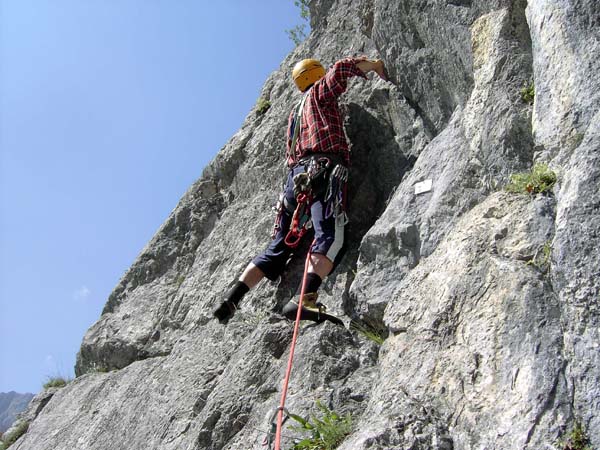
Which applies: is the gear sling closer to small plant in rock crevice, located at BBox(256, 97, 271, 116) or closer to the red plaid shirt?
the red plaid shirt

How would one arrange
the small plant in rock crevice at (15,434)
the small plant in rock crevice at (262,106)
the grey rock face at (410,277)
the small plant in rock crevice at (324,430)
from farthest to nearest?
the small plant in rock crevice at (262,106)
the small plant in rock crevice at (15,434)
the small plant in rock crevice at (324,430)
the grey rock face at (410,277)

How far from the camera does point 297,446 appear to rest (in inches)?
165

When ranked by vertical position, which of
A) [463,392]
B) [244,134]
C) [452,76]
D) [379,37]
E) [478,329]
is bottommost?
[463,392]

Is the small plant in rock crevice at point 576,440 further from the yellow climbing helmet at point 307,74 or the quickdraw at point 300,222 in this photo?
the yellow climbing helmet at point 307,74

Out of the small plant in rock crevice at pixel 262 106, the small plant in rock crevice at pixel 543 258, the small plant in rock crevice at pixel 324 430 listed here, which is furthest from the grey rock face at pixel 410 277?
the small plant in rock crevice at pixel 262 106

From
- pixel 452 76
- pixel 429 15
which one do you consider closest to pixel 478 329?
pixel 452 76

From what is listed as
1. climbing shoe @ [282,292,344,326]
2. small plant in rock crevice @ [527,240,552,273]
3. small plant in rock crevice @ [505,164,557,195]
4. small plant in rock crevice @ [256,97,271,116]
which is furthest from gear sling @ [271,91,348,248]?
small plant in rock crevice @ [256,97,271,116]

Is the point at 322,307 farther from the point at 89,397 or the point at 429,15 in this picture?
the point at 89,397

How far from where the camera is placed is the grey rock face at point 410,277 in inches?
142

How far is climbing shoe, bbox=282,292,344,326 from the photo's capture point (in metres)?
5.34

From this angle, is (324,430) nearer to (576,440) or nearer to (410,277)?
(410,277)

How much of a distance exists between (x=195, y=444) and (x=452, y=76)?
3.80 metres

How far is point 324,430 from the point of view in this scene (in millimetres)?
4137

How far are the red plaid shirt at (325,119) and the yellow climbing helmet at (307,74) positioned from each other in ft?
1.47
